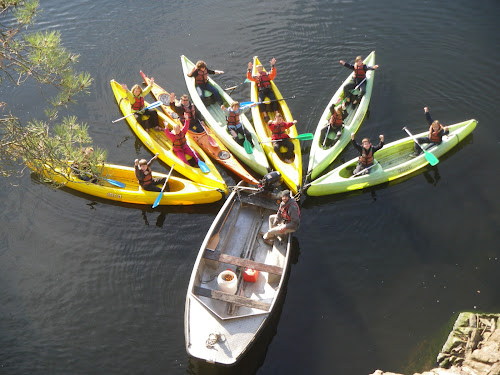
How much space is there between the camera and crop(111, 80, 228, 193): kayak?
432 inches

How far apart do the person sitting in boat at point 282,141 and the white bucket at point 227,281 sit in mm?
3892

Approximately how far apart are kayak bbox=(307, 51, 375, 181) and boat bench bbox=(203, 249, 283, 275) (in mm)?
3106

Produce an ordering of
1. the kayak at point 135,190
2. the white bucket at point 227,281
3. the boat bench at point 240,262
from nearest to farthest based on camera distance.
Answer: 1. the white bucket at point 227,281
2. the boat bench at point 240,262
3. the kayak at point 135,190

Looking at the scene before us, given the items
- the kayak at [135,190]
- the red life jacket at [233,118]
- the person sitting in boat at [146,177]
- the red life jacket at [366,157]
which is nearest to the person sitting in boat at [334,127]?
the red life jacket at [366,157]

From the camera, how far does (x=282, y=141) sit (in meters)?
11.5

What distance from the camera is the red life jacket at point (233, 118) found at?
459 inches

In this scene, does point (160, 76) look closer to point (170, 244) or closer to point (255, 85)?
point (255, 85)

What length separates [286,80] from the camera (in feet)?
46.4

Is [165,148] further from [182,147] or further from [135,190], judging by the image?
[135,190]

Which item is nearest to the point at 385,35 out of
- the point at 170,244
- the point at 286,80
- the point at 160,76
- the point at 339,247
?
the point at 286,80

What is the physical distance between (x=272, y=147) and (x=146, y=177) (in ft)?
10.7

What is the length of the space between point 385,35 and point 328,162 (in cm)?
694

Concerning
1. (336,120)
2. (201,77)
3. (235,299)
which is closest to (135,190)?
(201,77)

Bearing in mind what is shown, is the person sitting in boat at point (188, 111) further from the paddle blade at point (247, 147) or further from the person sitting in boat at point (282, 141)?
the person sitting in boat at point (282, 141)
